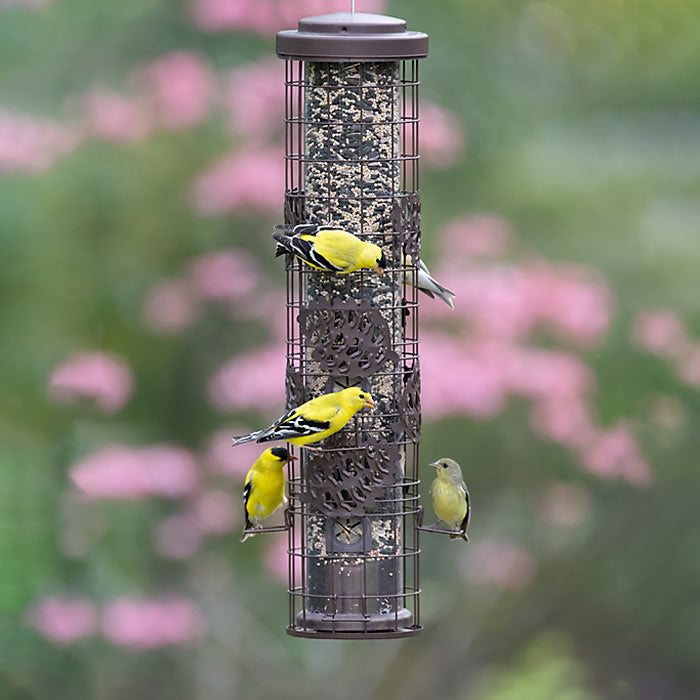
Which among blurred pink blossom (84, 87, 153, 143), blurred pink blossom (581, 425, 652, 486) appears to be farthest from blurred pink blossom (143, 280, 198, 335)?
blurred pink blossom (581, 425, 652, 486)

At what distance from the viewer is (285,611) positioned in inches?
386

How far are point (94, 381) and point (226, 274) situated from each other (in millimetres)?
1042

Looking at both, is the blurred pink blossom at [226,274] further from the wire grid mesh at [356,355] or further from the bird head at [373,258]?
the bird head at [373,258]

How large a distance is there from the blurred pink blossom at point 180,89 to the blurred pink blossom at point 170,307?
962mm

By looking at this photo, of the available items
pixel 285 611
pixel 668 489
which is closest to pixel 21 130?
pixel 285 611

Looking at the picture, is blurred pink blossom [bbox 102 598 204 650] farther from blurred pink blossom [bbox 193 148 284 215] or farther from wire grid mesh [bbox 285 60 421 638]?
wire grid mesh [bbox 285 60 421 638]

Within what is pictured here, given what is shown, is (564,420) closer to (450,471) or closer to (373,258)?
(450,471)

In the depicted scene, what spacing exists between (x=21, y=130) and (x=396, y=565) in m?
4.91

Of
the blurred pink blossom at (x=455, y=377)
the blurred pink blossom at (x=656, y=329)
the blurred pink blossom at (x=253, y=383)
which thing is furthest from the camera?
the blurred pink blossom at (x=656, y=329)

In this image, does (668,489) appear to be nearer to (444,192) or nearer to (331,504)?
(444,192)

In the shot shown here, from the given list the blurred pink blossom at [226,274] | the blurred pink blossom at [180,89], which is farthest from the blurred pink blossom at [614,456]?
the blurred pink blossom at [180,89]

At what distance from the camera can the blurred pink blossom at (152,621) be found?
9781 millimetres

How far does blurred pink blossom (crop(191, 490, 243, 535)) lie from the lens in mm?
9703

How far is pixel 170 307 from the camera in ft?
31.8
